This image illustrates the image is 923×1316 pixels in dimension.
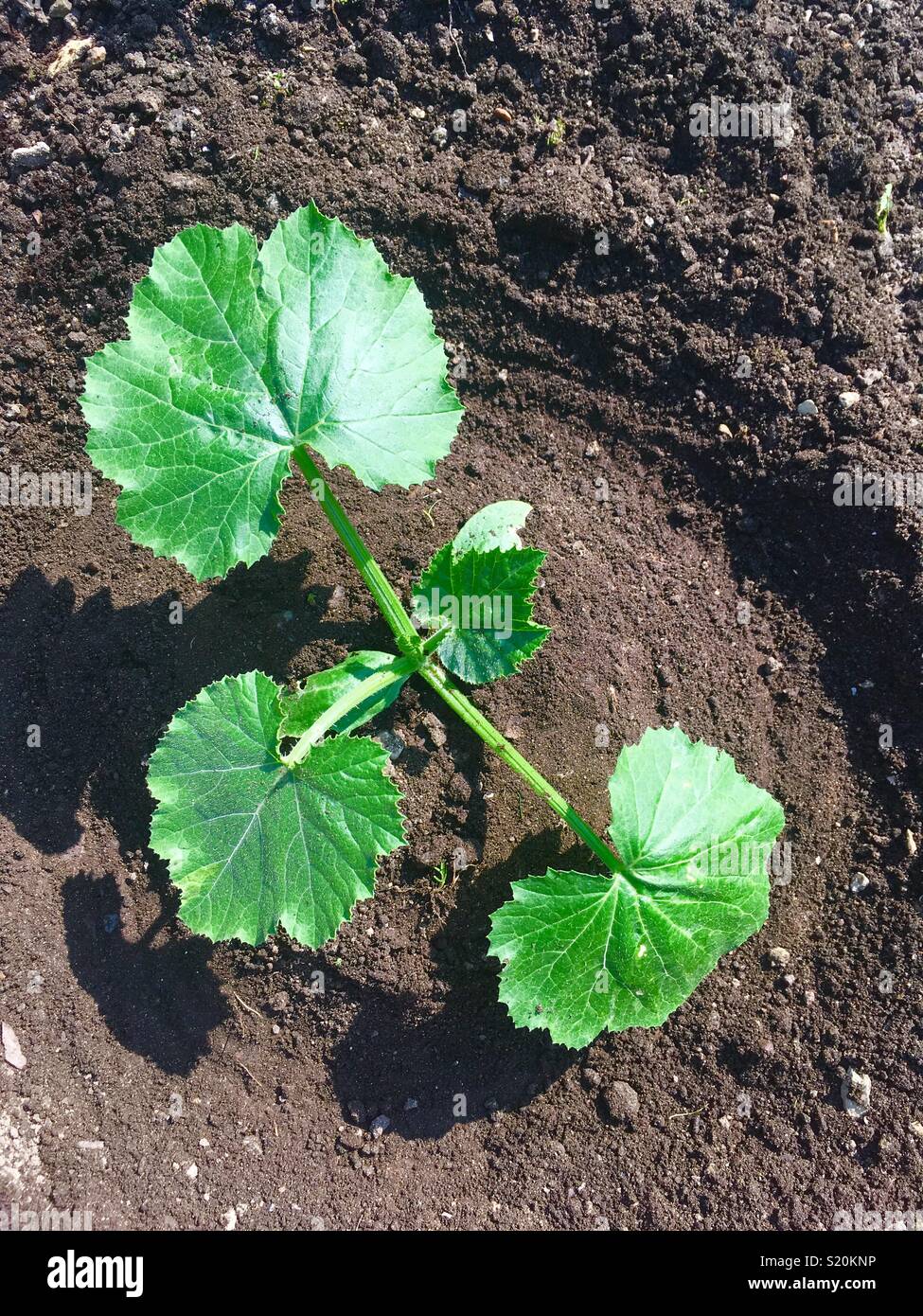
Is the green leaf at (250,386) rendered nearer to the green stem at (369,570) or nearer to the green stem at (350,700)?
the green stem at (369,570)

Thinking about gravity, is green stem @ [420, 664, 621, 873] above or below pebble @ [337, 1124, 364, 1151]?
above

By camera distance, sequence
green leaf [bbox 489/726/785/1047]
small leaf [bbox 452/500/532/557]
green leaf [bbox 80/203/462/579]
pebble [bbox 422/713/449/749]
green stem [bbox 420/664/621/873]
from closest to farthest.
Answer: green leaf [bbox 80/203/462/579] < green leaf [bbox 489/726/785/1047] < green stem [bbox 420/664/621/873] < small leaf [bbox 452/500/532/557] < pebble [bbox 422/713/449/749]

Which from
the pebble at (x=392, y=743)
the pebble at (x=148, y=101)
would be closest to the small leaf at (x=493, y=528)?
the pebble at (x=392, y=743)

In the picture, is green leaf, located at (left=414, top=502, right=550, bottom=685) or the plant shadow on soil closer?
green leaf, located at (left=414, top=502, right=550, bottom=685)

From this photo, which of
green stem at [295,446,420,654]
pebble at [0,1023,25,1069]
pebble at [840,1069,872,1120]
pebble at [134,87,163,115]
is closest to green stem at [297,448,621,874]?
green stem at [295,446,420,654]

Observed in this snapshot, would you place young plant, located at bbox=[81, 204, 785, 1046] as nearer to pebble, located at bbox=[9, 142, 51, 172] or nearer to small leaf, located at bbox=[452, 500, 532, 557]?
small leaf, located at bbox=[452, 500, 532, 557]

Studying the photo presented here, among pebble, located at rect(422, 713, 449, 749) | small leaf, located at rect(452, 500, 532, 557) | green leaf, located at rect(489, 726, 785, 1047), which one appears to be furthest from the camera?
pebble, located at rect(422, 713, 449, 749)

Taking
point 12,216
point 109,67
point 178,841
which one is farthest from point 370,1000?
point 109,67
